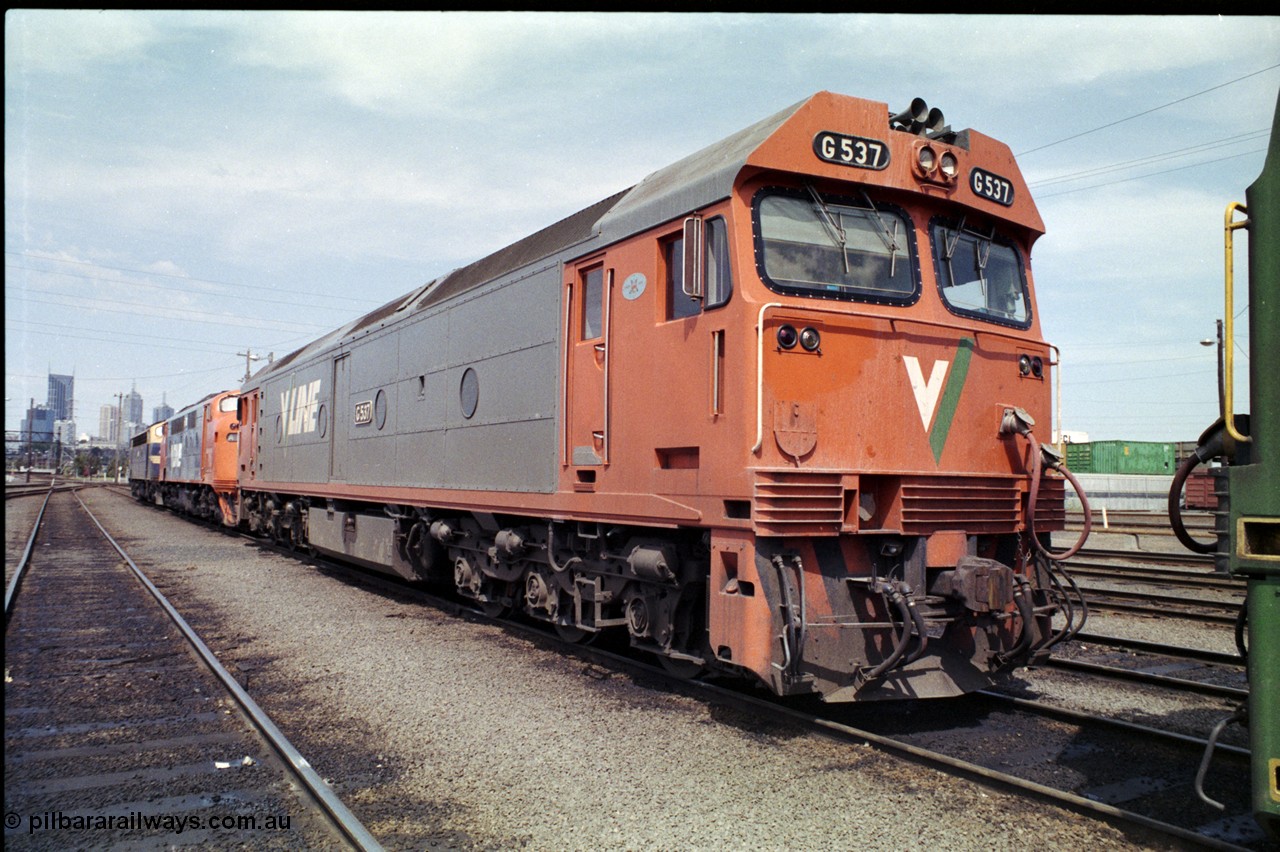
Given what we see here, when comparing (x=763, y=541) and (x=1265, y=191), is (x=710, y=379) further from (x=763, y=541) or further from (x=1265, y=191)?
(x=1265, y=191)

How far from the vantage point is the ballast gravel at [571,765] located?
4.08 m

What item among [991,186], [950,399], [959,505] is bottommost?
[959,505]

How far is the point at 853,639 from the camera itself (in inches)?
207

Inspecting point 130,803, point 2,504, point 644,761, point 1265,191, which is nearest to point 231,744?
point 130,803

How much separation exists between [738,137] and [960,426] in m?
2.48

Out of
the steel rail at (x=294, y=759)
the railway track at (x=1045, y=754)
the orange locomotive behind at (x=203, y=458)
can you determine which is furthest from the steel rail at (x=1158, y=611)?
the orange locomotive behind at (x=203, y=458)

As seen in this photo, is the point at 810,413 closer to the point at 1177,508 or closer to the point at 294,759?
the point at 1177,508

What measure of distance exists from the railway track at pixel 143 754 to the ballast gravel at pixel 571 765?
22cm

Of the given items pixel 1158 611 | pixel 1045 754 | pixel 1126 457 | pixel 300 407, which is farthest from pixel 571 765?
pixel 1126 457

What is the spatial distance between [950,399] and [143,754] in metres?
5.43

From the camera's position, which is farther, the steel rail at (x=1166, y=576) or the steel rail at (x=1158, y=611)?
the steel rail at (x=1166, y=576)

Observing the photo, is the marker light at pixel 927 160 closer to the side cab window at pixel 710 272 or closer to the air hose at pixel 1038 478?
the side cab window at pixel 710 272

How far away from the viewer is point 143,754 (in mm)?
5285

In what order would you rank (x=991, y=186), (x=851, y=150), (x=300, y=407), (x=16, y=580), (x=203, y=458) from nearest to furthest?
(x=851, y=150)
(x=991, y=186)
(x=16, y=580)
(x=300, y=407)
(x=203, y=458)
